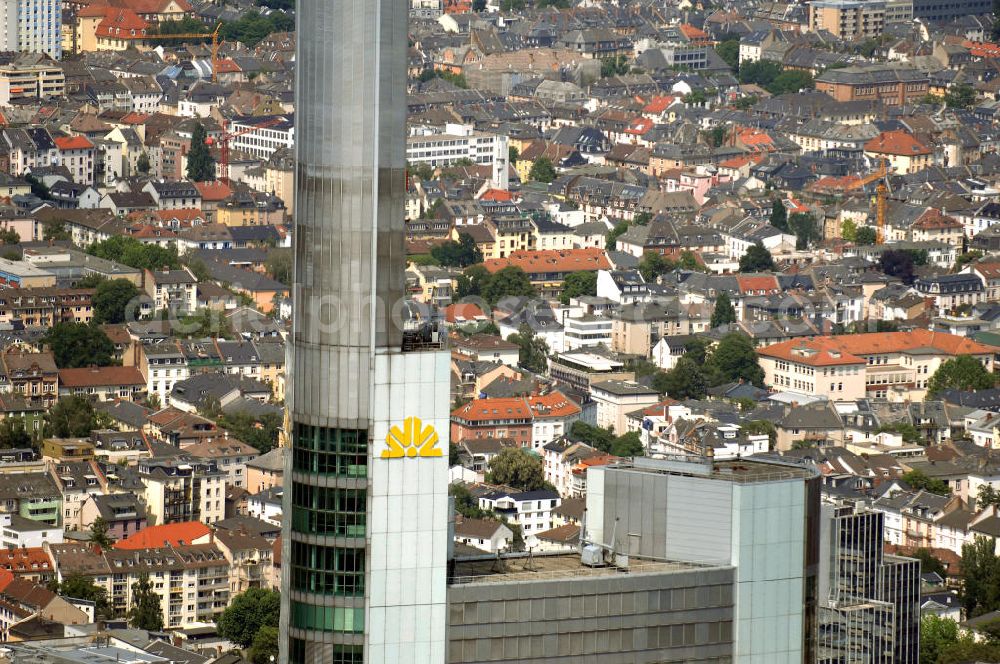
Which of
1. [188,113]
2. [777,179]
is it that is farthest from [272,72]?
[777,179]

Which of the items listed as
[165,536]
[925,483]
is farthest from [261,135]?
[165,536]

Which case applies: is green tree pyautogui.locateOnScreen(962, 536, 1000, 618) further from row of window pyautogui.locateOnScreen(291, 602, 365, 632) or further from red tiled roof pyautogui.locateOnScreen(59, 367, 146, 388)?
row of window pyautogui.locateOnScreen(291, 602, 365, 632)

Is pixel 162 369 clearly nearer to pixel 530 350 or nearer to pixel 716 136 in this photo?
pixel 530 350

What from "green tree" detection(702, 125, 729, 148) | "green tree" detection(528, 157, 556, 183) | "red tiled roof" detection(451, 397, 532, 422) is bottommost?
"red tiled roof" detection(451, 397, 532, 422)

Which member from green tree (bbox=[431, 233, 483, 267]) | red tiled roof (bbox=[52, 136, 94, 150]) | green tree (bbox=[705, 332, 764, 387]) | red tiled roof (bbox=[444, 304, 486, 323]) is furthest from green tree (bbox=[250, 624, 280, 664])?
A: red tiled roof (bbox=[52, 136, 94, 150])

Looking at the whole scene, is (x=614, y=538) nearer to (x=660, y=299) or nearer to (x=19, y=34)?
(x=660, y=299)

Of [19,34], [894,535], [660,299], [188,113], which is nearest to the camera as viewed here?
[894,535]

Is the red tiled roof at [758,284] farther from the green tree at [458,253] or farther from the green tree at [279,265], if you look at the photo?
the green tree at [279,265]
